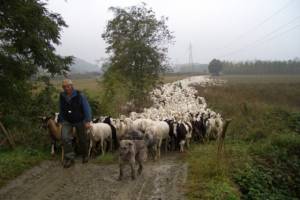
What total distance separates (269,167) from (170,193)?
568cm

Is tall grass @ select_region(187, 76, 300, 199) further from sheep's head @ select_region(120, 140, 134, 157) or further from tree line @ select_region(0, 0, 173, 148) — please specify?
tree line @ select_region(0, 0, 173, 148)

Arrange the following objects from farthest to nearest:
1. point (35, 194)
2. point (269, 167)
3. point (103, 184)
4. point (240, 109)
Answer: point (240, 109)
point (269, 167)
point (103, 184)
point (35, 194)

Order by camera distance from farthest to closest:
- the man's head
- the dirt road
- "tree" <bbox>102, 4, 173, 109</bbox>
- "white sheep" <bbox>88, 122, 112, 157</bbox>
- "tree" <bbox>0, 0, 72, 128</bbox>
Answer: "tree" <bbox>102, 4, 173, 109</bbox> < "white sheep" <bbox>88, 122, 112, 157</bbox> < "tree" <bbox>0, 0, 72, 128</bbox> < the man's head < the dirt road

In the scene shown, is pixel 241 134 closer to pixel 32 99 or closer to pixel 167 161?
pixel 167 161

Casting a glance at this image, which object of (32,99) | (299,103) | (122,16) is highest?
(122,16)

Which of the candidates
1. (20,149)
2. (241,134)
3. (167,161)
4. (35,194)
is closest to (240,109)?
(241,134)

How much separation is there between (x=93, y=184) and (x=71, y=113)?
1.89 metres

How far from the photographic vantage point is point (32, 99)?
1477cm

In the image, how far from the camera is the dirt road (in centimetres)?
808

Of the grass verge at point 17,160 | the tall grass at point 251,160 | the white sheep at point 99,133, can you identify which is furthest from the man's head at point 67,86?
the tall grass at point 251,160

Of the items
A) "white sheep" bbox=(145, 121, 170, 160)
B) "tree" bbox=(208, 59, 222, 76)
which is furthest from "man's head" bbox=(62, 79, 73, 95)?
"tree" bbox=(208, 59, 222, 76)

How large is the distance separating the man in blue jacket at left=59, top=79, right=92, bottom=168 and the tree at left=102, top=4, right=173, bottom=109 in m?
14.2

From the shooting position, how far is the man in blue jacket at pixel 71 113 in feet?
30.7

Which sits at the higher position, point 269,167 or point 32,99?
point 32,99
